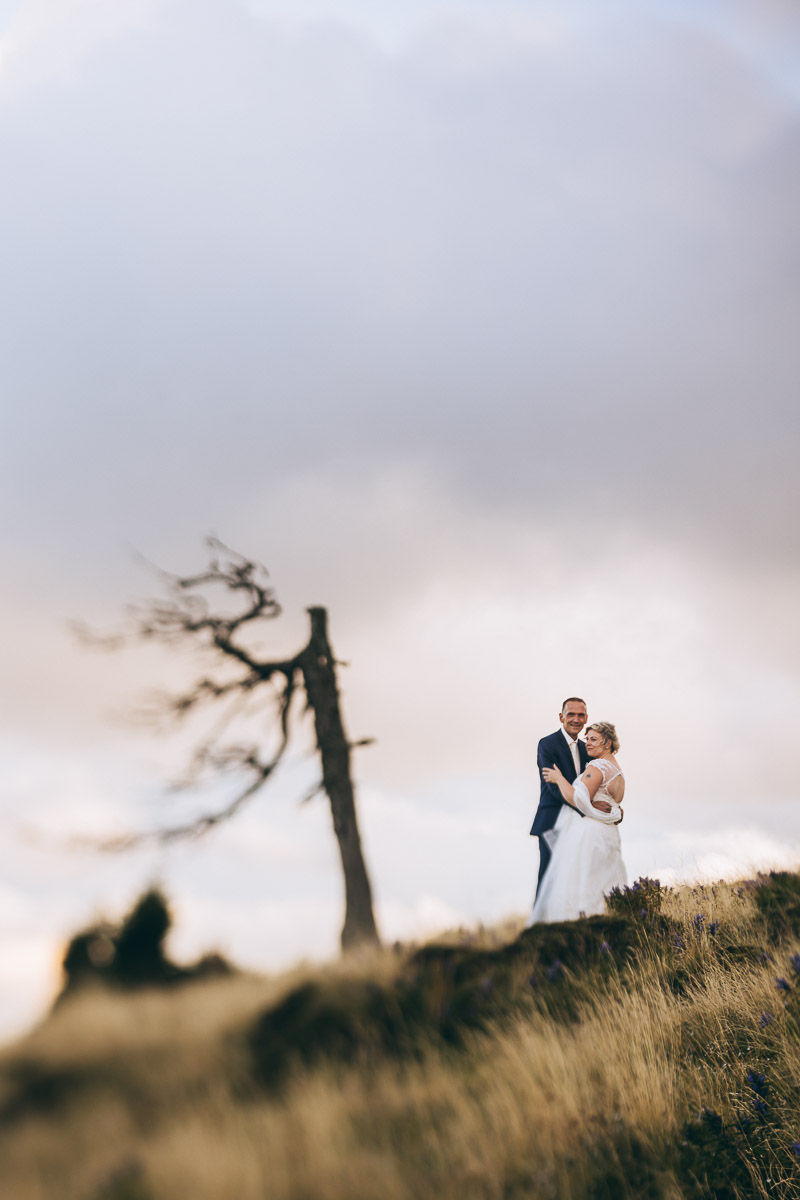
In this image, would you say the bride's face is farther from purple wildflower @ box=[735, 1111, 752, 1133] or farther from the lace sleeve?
purple wildflower @ box=[735, 1111, 752, 1133]

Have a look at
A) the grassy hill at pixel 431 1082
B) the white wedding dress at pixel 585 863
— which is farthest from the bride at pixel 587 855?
the grassy hill at pixel 431 1082

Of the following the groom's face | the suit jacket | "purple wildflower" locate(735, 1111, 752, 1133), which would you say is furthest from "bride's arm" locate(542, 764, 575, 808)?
"purple wildflower" locate(735, 1111, 752, 1133)

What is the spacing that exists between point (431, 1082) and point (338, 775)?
17.4 feet

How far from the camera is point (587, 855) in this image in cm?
784

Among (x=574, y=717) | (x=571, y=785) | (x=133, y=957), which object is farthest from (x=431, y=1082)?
(x=574, y=717)

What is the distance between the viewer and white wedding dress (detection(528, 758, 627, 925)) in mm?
7793

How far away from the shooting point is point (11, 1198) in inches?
118

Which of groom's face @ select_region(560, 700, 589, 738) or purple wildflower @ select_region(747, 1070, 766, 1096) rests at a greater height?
A: groom's face @ select_region(560, 700, 589, 738)

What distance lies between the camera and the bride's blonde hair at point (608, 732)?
8383mm

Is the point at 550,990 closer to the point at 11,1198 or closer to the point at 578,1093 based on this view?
the point at 578,1093

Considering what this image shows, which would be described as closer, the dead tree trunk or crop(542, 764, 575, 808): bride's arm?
crop(542, 764, 575, 808): bride's arm

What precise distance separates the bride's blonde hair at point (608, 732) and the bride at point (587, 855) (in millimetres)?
203

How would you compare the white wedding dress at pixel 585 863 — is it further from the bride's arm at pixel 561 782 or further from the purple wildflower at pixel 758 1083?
the purple wildflower at pixel 758 1083

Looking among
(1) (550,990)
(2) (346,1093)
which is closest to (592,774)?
(1) (550,990)
